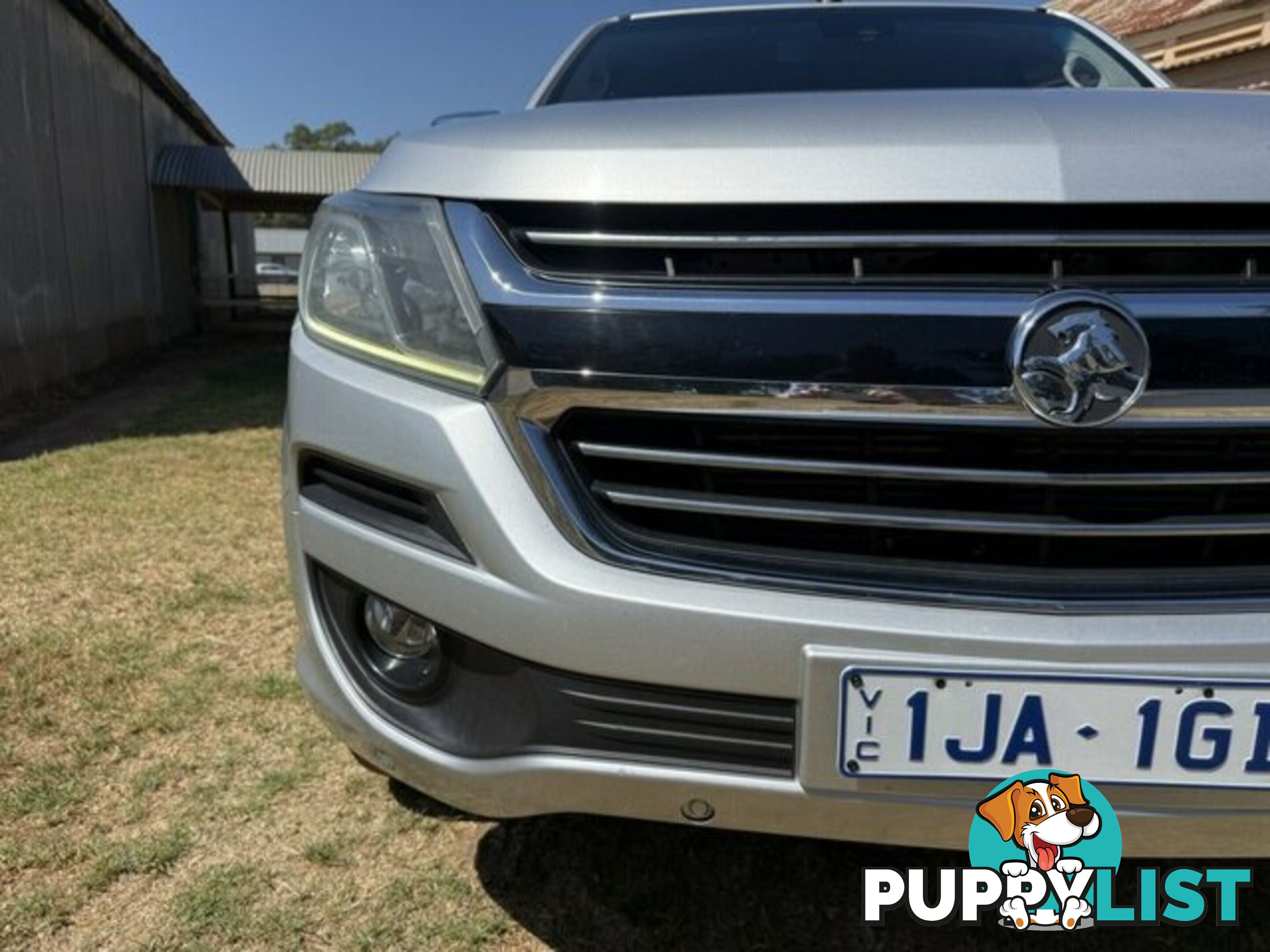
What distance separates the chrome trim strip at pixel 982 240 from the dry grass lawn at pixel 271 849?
44.5 inches

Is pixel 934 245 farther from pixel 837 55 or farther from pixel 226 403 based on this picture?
pixel 226 403

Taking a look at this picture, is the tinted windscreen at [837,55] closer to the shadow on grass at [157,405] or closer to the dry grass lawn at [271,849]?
the dry grass lawn at [271,849]

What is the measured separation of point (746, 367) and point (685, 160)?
27 cm

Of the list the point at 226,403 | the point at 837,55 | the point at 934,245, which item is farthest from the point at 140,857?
the point at 226,403

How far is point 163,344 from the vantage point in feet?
43.9

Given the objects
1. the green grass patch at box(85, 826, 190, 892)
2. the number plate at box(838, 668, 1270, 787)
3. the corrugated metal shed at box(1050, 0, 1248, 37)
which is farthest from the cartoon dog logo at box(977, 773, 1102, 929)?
the corrugated metal shed at box(1050, 0, 1248, 37)

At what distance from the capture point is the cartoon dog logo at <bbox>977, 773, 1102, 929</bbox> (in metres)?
1.17

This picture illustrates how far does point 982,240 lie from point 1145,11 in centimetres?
1125

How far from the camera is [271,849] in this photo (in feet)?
6.15

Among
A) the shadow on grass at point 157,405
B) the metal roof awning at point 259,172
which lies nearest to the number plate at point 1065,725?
the shadow on grass at point 157,405

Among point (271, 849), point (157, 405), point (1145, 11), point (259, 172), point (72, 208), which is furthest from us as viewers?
point (259, 172)

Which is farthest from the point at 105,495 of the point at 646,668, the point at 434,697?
the point at 646,668

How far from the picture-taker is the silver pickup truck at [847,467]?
1.14 metres

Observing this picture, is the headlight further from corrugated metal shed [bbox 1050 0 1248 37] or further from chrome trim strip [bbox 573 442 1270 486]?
corrugated metal shed [bbox 1050 0 1248 37]
